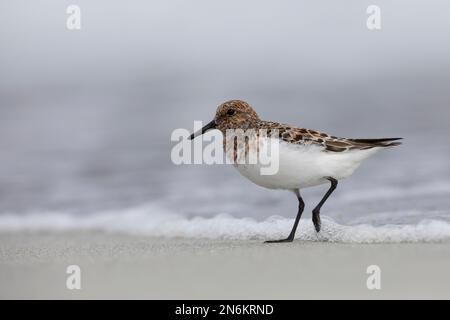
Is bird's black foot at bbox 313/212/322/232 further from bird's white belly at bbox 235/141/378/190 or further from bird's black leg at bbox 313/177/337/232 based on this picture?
bird's white belly at bbox 235/141/378/190

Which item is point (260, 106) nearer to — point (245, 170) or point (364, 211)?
point (364, 211)

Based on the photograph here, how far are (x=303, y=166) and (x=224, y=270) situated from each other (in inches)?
41.3

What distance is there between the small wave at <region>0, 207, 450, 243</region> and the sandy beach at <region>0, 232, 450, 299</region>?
241mm

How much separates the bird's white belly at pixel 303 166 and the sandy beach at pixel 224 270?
0.45 m

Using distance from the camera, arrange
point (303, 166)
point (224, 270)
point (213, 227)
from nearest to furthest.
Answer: point (224, 270) → point (303, 166) → point (213, 227)

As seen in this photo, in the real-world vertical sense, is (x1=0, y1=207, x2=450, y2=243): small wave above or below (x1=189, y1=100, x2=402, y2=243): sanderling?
below

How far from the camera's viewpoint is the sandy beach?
4867mm

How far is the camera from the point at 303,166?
19.3 ft

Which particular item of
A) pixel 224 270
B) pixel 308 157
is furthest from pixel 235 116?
pixel 224 270

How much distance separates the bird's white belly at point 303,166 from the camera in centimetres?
584

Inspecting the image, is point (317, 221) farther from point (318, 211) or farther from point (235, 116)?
point (235, 116)

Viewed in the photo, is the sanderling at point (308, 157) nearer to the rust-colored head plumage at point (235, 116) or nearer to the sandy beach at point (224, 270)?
the rust-colored head plumage at point (235, 116)

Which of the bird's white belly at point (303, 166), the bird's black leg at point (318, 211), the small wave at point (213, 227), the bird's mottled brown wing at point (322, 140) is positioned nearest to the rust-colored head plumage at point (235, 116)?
the bird's mottled brown wing at point (322, 140)

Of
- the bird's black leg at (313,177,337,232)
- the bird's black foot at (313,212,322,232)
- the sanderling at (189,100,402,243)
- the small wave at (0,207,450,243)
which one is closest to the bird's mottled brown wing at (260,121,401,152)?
the sanderling at (189,100,402,243)
